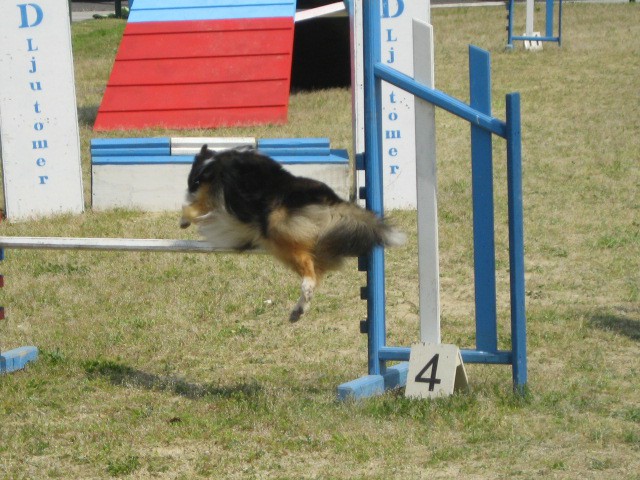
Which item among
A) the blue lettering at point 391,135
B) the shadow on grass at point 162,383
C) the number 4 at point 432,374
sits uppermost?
the blue lettering at point 391,135

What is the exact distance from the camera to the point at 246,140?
9242 millimetres

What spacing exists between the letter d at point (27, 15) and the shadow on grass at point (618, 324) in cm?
584

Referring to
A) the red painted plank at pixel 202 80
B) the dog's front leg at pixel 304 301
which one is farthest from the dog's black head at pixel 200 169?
the red painted plank at pixel 202 80

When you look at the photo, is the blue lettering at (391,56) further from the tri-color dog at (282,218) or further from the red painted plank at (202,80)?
the tri-color dog at (282,218)

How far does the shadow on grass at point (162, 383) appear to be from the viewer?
5395 mm

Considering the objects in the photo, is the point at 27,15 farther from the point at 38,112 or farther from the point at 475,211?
the point at 475,211

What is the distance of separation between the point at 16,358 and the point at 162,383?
0.96 metres

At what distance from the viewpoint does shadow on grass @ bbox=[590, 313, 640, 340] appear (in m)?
6.30

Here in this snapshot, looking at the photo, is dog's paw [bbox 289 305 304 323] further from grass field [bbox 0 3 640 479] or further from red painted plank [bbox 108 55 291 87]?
red painted plank [bbox 108 55 291 87]

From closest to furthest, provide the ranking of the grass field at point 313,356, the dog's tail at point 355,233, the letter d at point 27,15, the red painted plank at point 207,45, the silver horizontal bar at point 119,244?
the grass field at point 313,356, the dog's tail at point 355,233, the silver horizontal bar at point 119,244, the letter d at point 27,15, the red painted plank at point 207,45

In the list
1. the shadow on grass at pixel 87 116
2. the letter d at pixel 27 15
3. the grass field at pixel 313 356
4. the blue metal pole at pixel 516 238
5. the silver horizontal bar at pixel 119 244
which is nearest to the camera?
the grass field at pixel 313 356

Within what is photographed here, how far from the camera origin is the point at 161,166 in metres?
9.54

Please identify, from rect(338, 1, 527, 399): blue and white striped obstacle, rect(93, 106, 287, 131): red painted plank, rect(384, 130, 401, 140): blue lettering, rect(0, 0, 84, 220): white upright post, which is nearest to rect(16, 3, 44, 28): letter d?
rect(0, 0, 84, 220): white upright post

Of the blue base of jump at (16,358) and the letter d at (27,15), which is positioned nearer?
the blue base of jump at (16,358)
